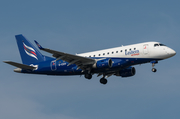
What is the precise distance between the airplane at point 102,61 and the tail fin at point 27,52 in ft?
0.56

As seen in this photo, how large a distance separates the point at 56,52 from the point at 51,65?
660 centimetres

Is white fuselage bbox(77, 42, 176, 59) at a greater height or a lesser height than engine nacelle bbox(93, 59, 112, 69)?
greater

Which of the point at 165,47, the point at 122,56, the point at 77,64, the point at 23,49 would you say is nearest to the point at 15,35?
the point at 23,49

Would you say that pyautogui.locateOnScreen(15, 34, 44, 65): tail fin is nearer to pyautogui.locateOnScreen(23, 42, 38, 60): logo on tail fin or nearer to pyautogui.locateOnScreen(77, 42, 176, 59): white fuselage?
pyautogui.locateOnScreen(23, 42, 38, 60): logo on tail fin

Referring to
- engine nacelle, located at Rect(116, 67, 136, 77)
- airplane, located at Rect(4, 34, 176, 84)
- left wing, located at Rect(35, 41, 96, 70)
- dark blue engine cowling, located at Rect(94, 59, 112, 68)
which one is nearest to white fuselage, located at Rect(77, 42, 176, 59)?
airplane, located at Rect(4, 34, 176, 84)

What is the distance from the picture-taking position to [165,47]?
4997 centimetres

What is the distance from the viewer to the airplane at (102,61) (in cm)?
4981

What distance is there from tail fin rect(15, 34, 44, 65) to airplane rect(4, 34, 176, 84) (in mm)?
172

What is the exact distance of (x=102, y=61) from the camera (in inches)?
1999

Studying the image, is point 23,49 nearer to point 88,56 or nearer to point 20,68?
point 20,68

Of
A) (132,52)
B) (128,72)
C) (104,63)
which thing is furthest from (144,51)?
(128,72)

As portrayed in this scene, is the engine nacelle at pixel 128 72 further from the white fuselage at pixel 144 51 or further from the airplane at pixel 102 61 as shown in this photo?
the white fuselage at pixel 144 51

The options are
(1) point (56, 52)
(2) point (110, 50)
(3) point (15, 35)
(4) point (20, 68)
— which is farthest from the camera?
(3) point (15, 35)

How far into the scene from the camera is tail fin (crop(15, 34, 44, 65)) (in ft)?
188
